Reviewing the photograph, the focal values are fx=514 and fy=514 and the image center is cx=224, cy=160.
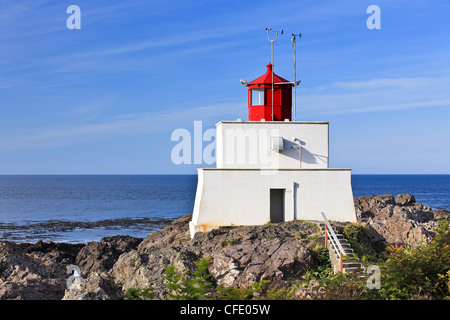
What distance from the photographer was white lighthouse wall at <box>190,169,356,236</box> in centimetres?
1986

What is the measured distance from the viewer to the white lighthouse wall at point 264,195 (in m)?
19.9

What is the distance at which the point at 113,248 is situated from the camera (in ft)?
75.5

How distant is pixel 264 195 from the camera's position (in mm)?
19953

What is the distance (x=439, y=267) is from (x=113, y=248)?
56.8ft

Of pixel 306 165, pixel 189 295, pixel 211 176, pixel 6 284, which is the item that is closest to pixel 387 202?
pixel 306 165

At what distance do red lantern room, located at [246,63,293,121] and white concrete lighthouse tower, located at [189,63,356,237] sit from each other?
0.37 metres

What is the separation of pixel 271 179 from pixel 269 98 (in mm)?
3861

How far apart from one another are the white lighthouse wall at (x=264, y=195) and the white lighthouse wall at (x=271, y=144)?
928mm

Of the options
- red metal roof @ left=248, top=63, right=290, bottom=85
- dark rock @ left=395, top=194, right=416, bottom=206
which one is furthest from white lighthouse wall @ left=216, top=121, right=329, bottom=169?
dark rock @ left=395, top=194, right=416, bottom=206

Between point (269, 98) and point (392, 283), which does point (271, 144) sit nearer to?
point (269, 98)

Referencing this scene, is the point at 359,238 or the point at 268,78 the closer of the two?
the point at 359,238

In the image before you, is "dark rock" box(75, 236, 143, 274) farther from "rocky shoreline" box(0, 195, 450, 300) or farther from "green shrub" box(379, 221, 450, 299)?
"green shrub" box(379, 221, 450, 299)

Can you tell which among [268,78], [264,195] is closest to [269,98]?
[268,78]
